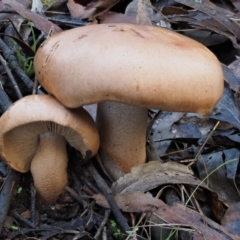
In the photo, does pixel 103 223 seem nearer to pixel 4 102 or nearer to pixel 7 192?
pixel 7 192

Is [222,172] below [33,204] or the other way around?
below

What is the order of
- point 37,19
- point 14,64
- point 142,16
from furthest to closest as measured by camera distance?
point 142,16 → point 37,19 → point 14,64

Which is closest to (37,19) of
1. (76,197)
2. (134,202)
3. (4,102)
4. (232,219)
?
(4,102)

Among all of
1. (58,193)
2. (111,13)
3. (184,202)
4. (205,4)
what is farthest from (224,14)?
(58,193)

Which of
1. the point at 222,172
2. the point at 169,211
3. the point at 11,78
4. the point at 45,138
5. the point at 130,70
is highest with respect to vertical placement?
the point at 130,70

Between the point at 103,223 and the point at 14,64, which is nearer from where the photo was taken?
the point at 103,223

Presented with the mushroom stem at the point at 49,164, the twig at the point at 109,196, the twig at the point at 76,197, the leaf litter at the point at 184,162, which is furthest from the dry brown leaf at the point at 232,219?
the mushroom stem at the point at 49,164

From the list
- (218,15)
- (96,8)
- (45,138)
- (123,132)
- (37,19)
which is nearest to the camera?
(45,138)
